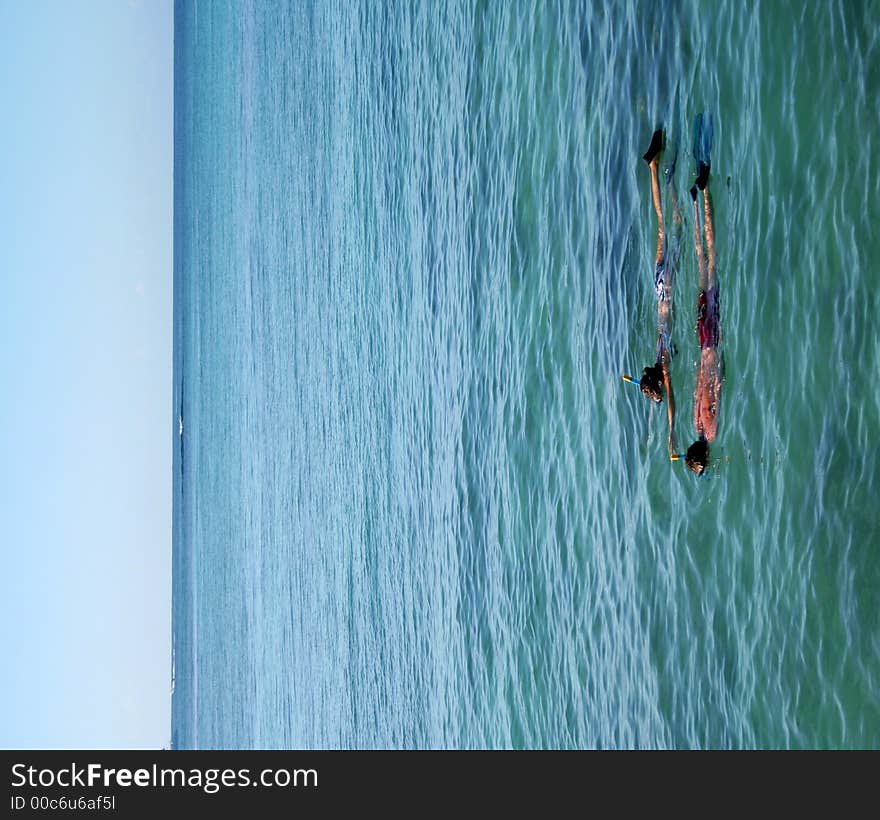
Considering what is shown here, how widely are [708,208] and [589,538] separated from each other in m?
0.24

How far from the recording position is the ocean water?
1.49 feet

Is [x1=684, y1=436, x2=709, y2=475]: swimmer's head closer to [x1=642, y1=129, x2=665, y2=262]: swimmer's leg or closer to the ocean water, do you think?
the ocean water

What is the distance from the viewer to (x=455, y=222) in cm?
96

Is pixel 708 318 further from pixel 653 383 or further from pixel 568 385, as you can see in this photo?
pixel 568 385

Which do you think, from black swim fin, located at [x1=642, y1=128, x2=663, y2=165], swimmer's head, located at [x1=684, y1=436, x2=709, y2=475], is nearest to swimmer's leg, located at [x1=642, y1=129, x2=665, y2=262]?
black swim fin, located at [x1=642, y1=128, x2=663, y2=165]

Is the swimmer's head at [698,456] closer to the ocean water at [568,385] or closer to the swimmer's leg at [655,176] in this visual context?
the ocean water at [568,385]

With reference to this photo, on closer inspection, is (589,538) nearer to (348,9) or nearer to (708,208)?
(708,208)

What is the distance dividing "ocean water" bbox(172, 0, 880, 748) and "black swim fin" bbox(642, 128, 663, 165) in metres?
0.01

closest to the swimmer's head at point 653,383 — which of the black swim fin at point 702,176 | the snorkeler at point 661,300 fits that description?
the snorkeler at point 661,300

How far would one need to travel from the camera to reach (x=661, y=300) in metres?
0.57

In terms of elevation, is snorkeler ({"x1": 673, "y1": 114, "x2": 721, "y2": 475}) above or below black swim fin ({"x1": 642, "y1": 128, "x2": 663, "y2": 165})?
below

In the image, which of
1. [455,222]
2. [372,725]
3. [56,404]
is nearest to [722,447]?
[455,222]

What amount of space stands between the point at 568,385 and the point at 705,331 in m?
0.20
